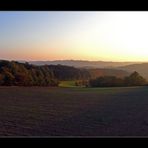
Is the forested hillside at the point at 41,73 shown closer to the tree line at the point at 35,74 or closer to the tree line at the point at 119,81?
the tree line at the point at 35,74

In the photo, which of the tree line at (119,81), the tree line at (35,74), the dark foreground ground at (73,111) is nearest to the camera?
the dark foreground ground at (73,111)

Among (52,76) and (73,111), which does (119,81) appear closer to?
(73,111)

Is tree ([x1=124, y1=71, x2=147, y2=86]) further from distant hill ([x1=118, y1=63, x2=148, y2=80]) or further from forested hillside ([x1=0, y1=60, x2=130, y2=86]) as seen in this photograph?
distant hill ([x1=118, y1=63, x2=148, y2=80])

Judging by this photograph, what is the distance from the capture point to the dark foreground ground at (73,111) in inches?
177

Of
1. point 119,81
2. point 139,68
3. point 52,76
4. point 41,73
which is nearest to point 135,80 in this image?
point 119,81

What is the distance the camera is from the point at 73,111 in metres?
5.88

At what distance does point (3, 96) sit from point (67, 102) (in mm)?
1421

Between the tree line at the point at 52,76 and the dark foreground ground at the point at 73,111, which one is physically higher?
the tree line at the point at 52,76

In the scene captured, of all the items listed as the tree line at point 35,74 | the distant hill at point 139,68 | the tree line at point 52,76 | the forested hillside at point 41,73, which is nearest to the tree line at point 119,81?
the tree line at point 52,76

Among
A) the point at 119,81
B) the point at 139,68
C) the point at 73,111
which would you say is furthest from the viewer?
the point at 119,81

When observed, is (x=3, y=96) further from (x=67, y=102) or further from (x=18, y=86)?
(x=67, y=102)
